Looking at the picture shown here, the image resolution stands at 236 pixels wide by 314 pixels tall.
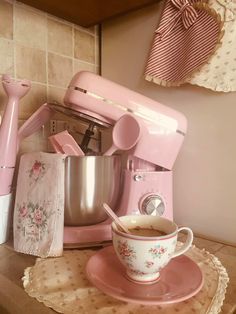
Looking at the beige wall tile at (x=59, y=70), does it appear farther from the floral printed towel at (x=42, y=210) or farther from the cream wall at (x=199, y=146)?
the floral printed towel at (x=42, y=210)

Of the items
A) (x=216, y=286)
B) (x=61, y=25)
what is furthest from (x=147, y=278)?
(x=61, y=25)

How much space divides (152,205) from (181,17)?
1.64 feet

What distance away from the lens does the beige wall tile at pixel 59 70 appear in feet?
2.80

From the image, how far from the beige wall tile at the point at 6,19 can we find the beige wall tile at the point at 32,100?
0.48 feet

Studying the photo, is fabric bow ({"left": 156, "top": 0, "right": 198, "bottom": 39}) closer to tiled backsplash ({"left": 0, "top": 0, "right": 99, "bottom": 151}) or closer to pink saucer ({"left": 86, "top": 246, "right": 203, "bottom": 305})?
tiled backsplash ({"left": 0, "top": 0, "right": 99, "bottom": 151})

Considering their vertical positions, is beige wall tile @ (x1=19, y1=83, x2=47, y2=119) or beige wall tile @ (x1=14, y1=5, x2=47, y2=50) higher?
beige wall tile @ (x1=14, y1=5, x2=47, y2=50)

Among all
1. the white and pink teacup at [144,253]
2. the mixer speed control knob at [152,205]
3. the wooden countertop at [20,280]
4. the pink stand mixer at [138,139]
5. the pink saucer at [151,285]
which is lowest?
the wooden countertop at [20,280]

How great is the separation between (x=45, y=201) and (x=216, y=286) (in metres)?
0.35

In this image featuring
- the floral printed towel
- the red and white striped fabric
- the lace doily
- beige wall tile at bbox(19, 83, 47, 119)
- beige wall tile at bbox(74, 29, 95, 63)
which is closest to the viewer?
the lace doily

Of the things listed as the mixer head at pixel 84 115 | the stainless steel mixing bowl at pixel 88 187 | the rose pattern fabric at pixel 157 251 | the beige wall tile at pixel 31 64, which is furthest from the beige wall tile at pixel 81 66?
the rose pattern fabric at pixel 157 251

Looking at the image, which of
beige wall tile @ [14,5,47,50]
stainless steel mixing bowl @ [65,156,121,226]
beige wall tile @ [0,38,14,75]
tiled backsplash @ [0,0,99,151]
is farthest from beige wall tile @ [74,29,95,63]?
stainless steel mixing bowl @ [65,156,121,226]

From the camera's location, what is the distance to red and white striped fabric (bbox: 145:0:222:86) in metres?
0.68

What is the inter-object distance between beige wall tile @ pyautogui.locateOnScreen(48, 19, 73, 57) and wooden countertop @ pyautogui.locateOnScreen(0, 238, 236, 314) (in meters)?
0.59

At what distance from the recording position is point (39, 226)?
57 centimetres
